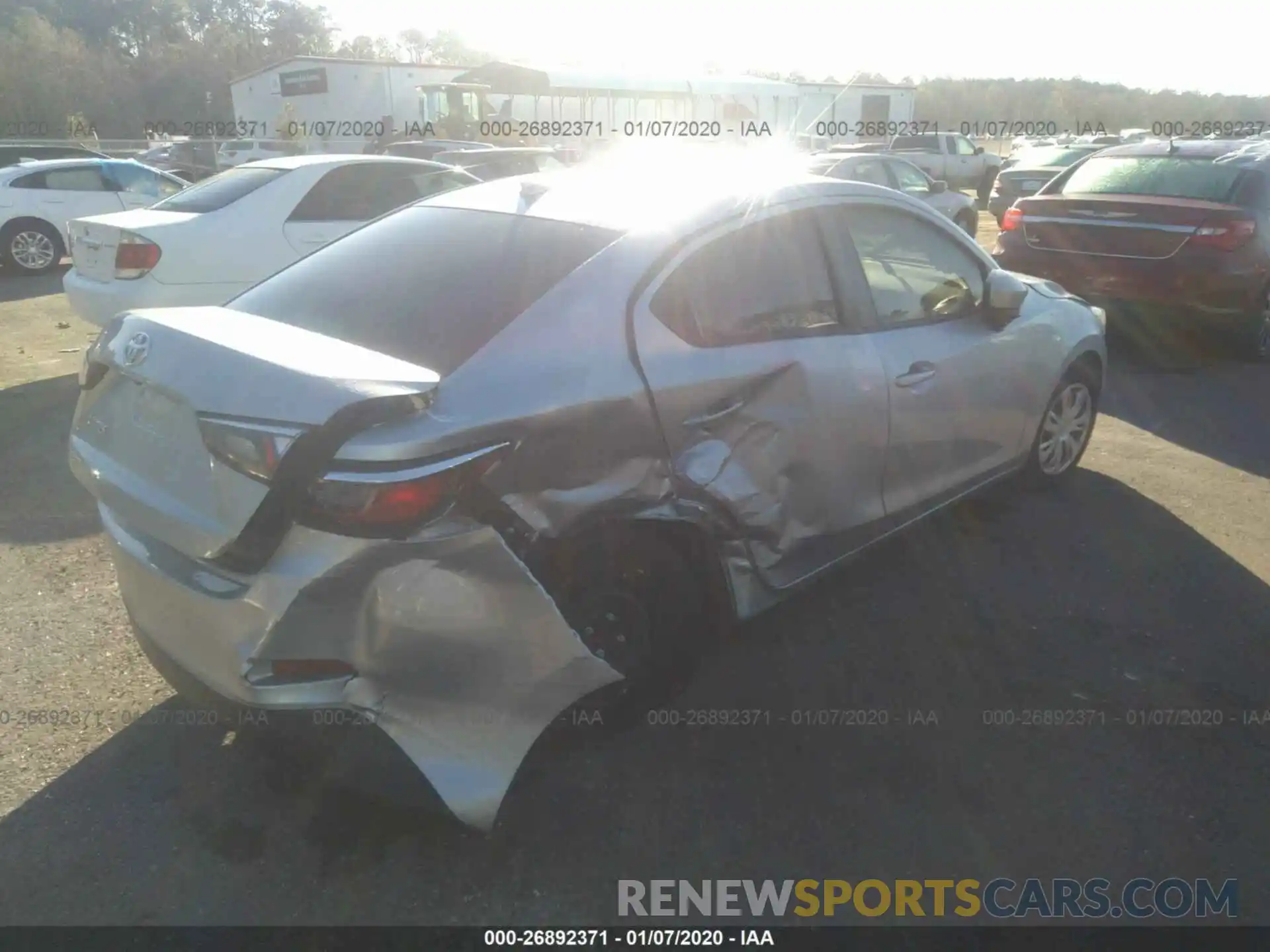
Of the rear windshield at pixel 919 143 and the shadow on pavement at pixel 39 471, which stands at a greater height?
the rear windshield at pixel 919 143

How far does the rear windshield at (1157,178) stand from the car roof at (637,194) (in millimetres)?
5629

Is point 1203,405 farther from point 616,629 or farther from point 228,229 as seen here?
point 228,229

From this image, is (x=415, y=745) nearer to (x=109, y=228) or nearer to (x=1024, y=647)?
(x=1024, y=647)

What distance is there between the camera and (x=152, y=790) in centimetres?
292

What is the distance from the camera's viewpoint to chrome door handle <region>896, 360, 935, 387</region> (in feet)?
12.3

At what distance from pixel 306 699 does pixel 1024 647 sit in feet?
8.67

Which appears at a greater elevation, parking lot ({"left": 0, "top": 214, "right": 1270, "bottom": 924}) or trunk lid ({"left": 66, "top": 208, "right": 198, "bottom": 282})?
trunk lid ({"left": 66, "top": 208, "right": 198, "bottom": 282})

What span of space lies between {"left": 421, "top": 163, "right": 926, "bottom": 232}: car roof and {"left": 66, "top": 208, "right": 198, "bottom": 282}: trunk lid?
12.9ft

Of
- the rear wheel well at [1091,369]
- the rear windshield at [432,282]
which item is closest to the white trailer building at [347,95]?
the rear wheel well at [1091,369]

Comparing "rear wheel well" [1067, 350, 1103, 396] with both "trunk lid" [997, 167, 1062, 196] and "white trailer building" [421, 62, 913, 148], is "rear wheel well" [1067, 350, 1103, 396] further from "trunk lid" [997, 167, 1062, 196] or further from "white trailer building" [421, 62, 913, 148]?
"white trailer building" [421, 62, 913, 148]

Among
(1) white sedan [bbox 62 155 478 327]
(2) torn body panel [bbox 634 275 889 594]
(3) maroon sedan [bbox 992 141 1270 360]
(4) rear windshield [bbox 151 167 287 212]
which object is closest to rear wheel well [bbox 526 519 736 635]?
(2) torn body panel [bbox 634 275 889 594]

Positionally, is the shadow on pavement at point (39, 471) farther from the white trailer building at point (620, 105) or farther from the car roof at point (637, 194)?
the white trailer building at point (620, 105)

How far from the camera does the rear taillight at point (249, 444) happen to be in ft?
7.59

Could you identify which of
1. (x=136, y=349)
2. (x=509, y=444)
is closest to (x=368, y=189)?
(x=136, y=349)
